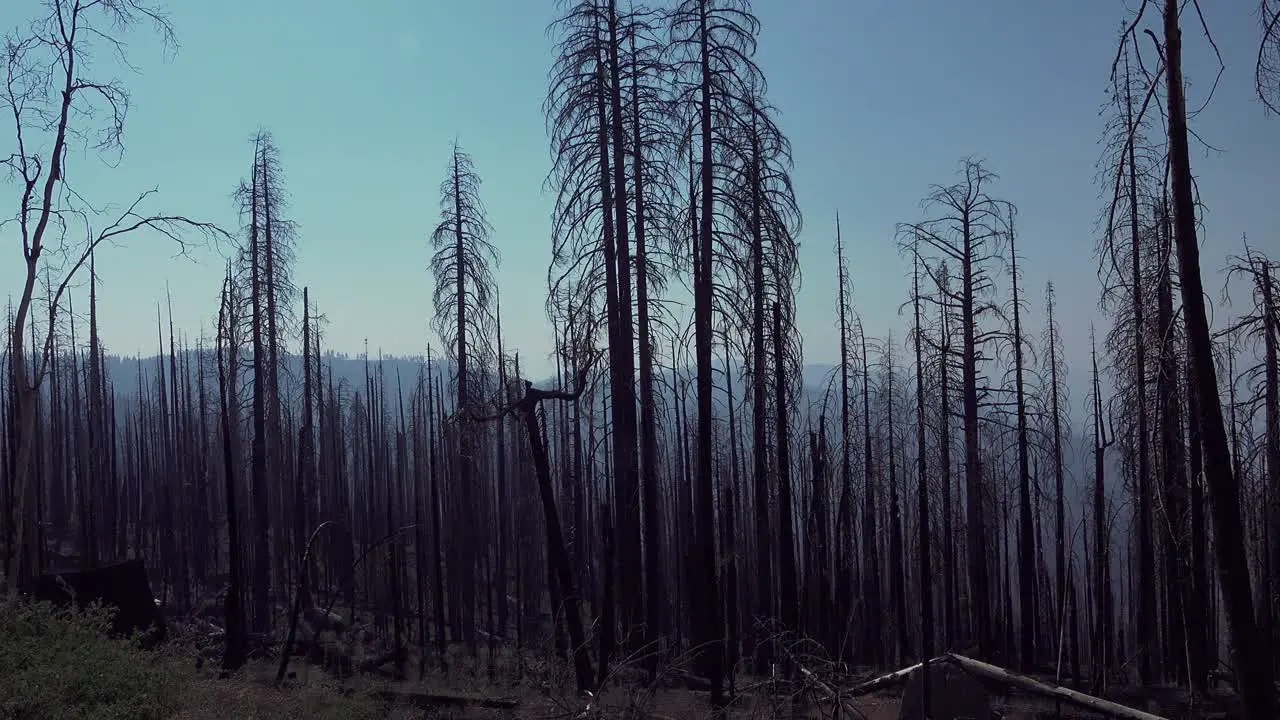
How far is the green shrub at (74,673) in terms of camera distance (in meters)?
8.46

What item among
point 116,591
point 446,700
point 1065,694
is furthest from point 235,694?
point 1065,694

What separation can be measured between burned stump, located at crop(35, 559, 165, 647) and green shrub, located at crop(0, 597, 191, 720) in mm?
2958

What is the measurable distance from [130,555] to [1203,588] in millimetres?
43404

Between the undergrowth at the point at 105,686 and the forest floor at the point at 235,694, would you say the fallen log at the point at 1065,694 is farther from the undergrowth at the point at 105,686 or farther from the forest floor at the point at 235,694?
the undergrowth at the point at 105,686

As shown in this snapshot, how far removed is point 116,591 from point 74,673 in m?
7.04

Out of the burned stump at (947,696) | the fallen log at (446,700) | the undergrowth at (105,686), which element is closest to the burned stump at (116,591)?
the undergrowth at (105,686)

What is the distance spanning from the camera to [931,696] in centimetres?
1387

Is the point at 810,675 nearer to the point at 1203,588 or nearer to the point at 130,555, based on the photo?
the point at 1203,588

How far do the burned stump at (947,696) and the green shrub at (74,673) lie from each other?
1051cm

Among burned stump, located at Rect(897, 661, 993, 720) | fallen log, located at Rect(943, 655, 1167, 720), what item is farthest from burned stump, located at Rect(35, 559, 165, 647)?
fallen log, located at Rect(943, 655, 1167, 720)

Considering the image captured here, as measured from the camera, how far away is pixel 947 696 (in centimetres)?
1397

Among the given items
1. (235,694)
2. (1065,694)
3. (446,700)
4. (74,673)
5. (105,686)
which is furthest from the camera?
(446,700)

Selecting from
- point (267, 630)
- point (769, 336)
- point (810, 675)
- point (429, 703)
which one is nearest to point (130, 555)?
point (267, 630)

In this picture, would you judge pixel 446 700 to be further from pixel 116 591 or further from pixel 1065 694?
pixel 1065 694
